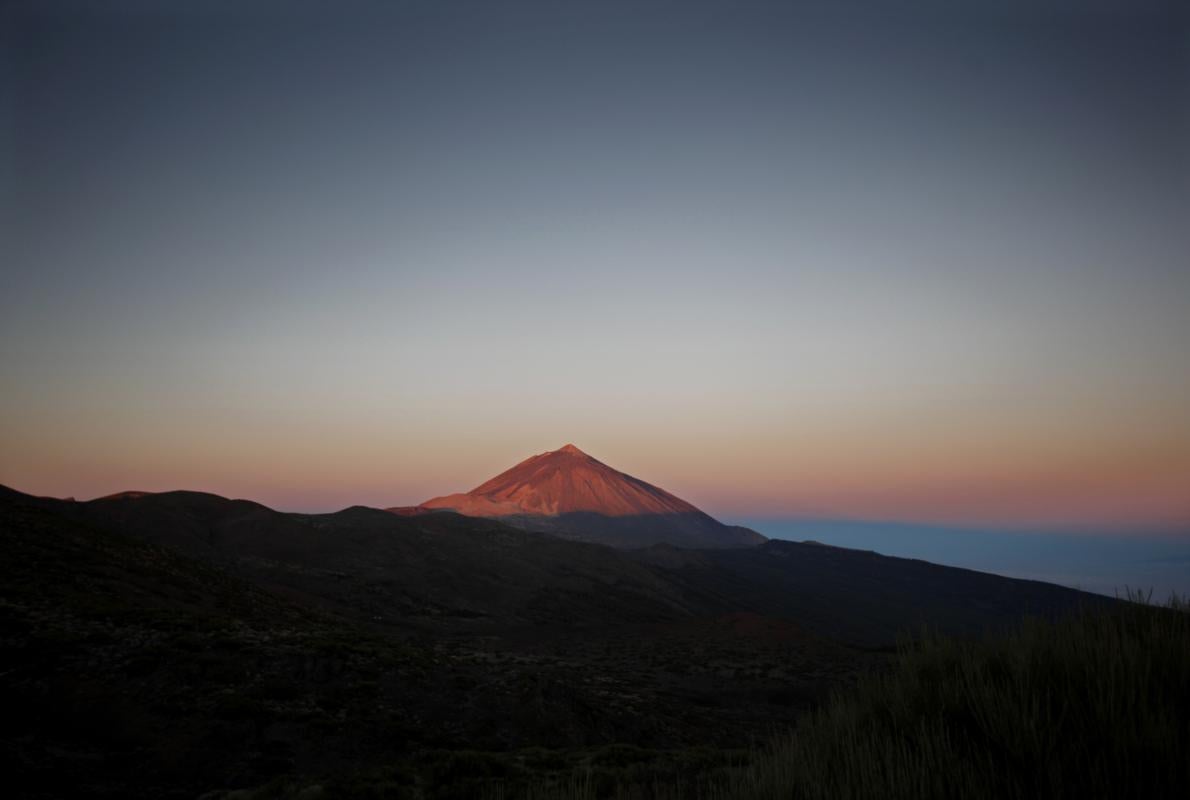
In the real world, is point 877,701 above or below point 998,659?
→ below

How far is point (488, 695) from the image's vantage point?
60.7 ft

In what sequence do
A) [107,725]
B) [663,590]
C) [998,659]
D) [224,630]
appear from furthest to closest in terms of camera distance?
[663,590], [224,630], [107,725], [998,659]

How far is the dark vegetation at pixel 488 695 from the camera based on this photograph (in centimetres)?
384

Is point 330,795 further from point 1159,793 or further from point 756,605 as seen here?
point 756,605

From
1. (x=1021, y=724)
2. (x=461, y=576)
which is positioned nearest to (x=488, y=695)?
(x=1021, y=724)

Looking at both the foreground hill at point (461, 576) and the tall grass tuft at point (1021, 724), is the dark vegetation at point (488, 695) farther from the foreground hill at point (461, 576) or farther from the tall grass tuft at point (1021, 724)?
the foreground hill at point (461, 576)

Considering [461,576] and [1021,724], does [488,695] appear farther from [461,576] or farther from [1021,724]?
[461,576]

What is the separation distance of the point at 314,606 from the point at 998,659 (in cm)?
4453

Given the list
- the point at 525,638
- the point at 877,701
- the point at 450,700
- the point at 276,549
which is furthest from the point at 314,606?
the point at 877,701

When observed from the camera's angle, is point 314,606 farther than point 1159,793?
Yes

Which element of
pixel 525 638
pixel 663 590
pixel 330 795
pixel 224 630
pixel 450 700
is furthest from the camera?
pixel 663 590

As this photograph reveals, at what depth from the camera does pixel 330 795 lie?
29.6 ft

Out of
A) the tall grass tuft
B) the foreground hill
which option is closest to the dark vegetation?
the tall grass tuft

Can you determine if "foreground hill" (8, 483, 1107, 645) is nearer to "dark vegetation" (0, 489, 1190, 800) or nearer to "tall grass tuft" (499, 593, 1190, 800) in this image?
"dark vegetation" (0, 489, 1190, 800)
